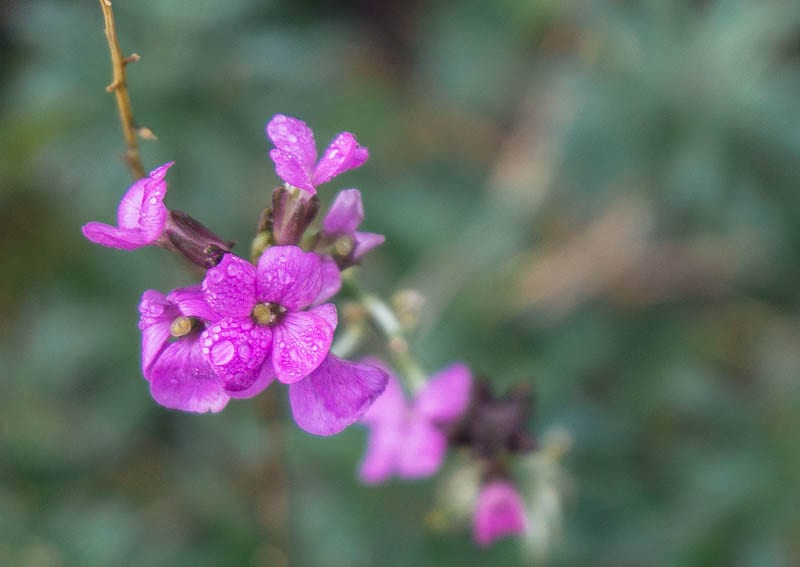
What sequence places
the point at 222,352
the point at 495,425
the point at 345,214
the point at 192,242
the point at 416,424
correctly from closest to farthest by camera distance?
the point at 222,352
the point at 192,242
the point at 345,214
the point at 495,425
the point at 416,424

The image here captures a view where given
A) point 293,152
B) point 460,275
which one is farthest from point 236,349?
point 460,275

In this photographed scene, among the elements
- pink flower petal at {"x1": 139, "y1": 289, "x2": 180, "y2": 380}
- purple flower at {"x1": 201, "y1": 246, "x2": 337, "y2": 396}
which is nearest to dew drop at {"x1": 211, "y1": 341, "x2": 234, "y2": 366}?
purple flower at {"x1": 201, "y1": 246, "x2": 337, "y2": 396}

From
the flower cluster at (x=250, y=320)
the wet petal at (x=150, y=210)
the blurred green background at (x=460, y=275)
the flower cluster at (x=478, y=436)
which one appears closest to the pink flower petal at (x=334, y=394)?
the flower cluster at (x=250, y=320)

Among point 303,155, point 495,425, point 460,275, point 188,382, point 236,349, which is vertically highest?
point 303,155

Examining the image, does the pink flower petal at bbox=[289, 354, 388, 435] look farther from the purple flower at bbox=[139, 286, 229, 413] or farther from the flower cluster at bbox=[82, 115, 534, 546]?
the purple flower at bbox=[139, 286, 229, 413]

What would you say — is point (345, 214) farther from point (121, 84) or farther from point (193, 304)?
point (121, 84)

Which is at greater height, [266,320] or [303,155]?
[303,155]

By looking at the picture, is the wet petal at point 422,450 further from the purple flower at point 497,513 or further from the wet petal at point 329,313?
the wet petal at point 329,313
